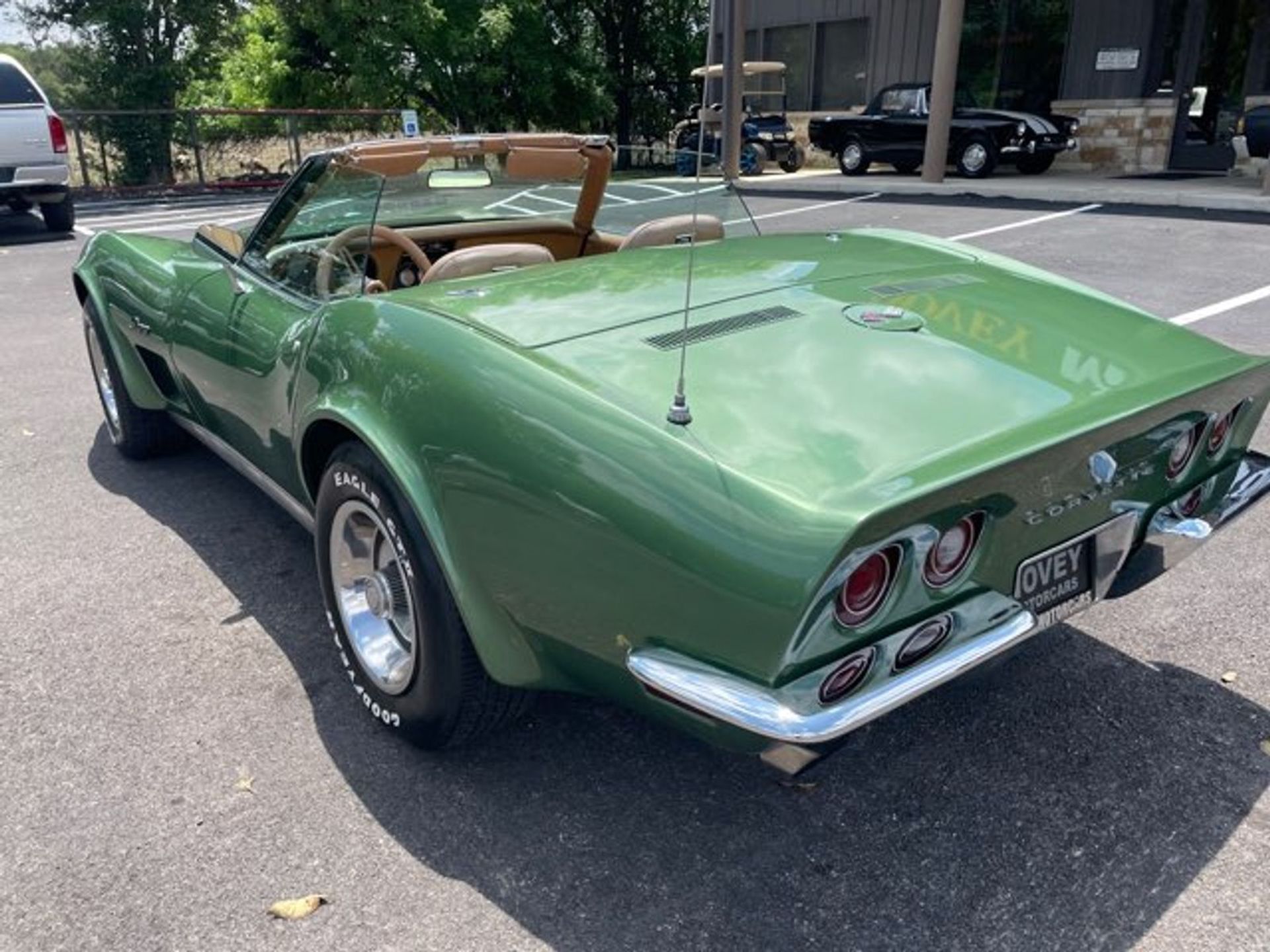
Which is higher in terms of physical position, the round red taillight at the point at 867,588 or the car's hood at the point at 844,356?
the car's hood at the point at 844,356

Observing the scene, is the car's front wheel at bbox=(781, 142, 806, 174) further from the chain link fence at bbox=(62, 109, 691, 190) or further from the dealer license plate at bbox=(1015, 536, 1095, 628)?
the dealer license plate at bbox=(1015, 536, 1095, 628)

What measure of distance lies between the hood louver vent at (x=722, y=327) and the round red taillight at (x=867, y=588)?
2.12 feet

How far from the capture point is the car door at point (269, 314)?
112 inches

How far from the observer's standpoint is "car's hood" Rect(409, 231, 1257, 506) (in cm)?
191

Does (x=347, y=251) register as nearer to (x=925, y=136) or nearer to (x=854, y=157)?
(x=925, y=136)

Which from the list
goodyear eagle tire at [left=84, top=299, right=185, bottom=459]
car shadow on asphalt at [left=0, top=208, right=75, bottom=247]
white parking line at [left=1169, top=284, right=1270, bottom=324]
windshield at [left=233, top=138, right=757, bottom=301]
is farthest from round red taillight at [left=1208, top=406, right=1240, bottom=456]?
car shadow on asphalt at [left=0, top=208, right=75, bottom=247]

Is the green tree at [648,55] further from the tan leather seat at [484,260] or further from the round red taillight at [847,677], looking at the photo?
the round red taillight at [847,677]

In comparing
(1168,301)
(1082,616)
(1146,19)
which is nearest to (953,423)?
(1082,616)

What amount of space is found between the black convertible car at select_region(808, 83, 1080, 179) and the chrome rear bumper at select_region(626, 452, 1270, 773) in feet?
51.1

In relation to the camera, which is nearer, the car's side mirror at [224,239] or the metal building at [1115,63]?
the car's side mirror at [224,239]

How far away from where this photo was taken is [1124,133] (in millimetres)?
16578

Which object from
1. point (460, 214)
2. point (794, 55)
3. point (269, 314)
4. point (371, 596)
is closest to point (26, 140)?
point (460, 214)

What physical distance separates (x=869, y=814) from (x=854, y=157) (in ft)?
55.7

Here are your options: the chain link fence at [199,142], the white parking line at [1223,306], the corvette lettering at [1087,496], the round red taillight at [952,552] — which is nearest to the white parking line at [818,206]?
the white parking line at [1223,306]
